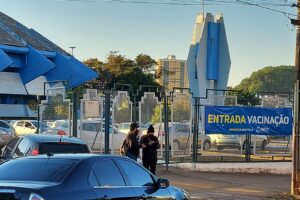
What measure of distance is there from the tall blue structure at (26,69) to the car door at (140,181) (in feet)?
217

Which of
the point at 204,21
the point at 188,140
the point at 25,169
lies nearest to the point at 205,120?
the point at 188,140

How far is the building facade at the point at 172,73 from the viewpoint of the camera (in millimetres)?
90625

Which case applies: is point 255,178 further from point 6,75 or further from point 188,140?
point 6,75

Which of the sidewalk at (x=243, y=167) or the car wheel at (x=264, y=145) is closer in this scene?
the sidewalk at (x=243, y=167)

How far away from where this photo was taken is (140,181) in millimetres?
8477

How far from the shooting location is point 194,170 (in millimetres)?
20984

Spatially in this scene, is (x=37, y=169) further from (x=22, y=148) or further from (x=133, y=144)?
(x=133, y=144)

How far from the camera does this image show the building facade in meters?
90.6

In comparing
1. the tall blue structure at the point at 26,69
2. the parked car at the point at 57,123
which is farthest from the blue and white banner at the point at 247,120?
the tall blue structure at the point at 26,69

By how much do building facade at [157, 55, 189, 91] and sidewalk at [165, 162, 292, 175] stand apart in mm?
54825

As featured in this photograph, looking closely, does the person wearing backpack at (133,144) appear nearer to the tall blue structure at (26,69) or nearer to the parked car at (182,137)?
the parked car at (182,137)

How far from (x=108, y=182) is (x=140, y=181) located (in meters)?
0.90

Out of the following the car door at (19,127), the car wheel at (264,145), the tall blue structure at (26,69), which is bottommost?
the car wheel at (264,145)

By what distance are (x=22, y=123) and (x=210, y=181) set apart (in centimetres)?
1760
